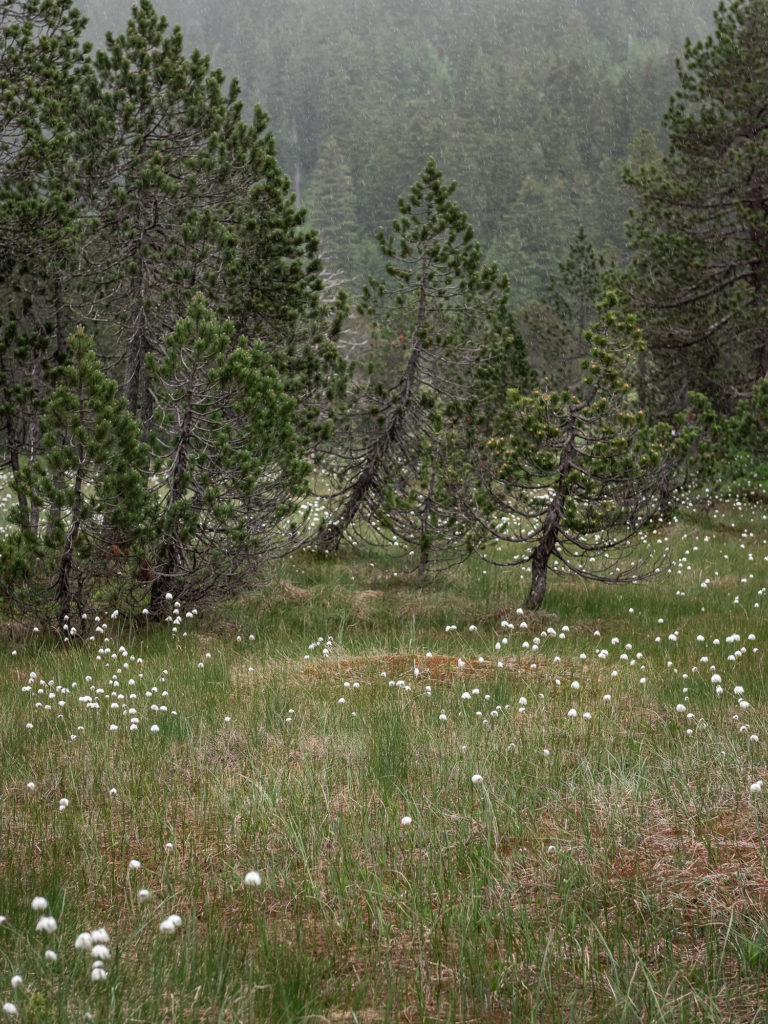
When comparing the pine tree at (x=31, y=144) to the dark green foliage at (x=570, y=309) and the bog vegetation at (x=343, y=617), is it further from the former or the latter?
the dark green foliage at (x=570, y=309)

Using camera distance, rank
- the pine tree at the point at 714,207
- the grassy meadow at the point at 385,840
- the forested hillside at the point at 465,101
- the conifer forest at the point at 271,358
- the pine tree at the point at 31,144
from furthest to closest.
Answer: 1. the forested hillside at the point at 465,101
2. the pine tree at the point at 714,207
3. the pine tree at the point at 31,144
4. the conifer forest at the point at 271,358
5. the grassy meadow at the point at 385,840

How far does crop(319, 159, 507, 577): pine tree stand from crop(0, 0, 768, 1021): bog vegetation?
89mm

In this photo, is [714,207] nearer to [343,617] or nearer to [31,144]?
[343,617]

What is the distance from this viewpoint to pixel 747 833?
14.8 ft

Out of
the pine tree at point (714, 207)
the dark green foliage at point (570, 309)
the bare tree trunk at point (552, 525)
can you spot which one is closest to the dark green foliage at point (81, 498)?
the bare tree trunk at point (552, 525)

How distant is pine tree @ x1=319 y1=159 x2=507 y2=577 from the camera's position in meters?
13.6

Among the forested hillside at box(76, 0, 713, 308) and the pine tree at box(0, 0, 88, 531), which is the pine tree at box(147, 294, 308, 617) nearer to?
the pine tree at box(0, 0, 88, 531)

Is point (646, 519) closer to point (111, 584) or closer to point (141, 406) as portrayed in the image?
point (111, 584)

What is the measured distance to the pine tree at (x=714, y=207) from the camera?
20734 millimetres

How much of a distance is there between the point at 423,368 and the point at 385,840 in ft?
37.3

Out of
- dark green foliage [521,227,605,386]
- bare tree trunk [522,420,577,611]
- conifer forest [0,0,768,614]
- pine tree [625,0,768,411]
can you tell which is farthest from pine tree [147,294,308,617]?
dark green foliage [521,227,605,386]

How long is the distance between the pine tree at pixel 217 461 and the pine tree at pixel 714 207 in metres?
14.3

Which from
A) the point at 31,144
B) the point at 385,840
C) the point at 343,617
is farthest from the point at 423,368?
the point at 385,840

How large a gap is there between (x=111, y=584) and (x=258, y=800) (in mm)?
6310
